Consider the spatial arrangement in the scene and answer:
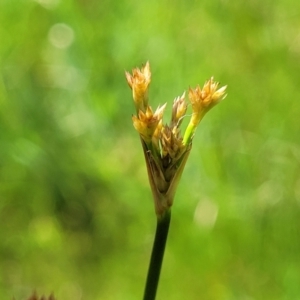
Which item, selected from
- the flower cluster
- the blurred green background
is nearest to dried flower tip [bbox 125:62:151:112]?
the flower cluster

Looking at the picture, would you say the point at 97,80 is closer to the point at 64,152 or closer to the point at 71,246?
the point at 64,152

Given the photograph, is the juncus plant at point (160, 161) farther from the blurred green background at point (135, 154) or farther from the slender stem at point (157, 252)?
the blurred green background at point (135, 154)

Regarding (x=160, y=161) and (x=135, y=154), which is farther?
(x=135, y=154)

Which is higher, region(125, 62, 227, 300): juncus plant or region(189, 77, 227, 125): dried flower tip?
region(189, 77, 227, 125): dried flower tip

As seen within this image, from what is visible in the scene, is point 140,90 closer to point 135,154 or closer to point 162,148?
point 162,148

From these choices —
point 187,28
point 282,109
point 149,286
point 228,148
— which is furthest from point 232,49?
point 149,286

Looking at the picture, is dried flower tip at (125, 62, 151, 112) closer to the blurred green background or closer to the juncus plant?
the juncus plant

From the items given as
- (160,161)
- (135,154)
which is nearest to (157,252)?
(160,161)
